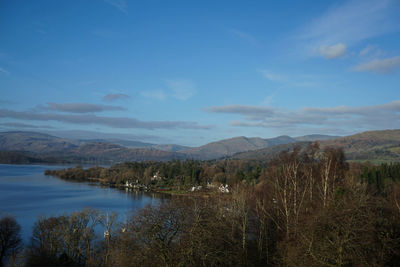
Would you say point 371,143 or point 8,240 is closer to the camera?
point 8,240

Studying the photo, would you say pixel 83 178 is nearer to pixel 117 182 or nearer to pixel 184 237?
pixel 117 182

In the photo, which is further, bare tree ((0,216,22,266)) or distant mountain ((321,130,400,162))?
distant mountain ((321,130,400,162))

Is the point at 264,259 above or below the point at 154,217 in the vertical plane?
below

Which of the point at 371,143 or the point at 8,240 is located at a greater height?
the point at 371,143

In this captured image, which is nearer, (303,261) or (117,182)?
(303,261)

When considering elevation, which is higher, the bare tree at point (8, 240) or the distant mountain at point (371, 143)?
the distant mountain at point (371, 143)

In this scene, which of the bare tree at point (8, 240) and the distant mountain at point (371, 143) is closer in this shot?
the bare tree at point (8, 240)

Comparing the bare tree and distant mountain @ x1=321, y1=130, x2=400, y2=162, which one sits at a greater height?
distant mountain @ x1=321, y1=130, x2=400, y2=162

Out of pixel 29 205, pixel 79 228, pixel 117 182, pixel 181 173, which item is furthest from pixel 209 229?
pixel 117 182

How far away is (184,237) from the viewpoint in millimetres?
9008

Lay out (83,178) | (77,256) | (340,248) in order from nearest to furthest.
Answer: (340,248) → (77,256) → (83,178)

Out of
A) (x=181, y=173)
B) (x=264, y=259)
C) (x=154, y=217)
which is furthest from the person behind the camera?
(x=181, y=173)

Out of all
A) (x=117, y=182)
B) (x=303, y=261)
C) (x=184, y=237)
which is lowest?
(x=117, y=182)

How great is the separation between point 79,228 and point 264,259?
13.6 meters
